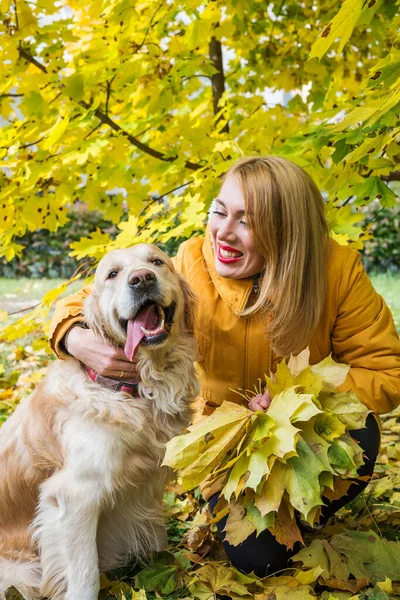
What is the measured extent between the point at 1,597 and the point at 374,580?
1331 mm

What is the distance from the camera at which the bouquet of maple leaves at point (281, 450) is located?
1982 mm

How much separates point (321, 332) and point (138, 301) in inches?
29.9

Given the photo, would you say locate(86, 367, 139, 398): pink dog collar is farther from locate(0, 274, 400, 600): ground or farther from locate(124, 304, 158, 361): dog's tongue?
locate(0, 274, 400, 600): ground

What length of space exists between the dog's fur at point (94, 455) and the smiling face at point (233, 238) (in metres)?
0.19

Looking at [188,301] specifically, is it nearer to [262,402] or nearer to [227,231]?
[227,231]

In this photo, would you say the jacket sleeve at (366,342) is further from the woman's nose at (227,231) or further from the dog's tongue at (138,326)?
the dog's tongue at (138,326)

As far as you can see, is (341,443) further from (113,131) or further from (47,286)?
(47,286)

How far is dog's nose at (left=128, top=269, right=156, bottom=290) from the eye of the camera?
89.7 inches

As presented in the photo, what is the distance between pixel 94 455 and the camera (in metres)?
2.25

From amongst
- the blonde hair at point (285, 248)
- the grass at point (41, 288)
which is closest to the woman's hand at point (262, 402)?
the blonde hair at point (285, 248)

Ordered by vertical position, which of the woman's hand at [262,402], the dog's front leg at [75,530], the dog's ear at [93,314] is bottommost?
the dog's front leg at [75,530]

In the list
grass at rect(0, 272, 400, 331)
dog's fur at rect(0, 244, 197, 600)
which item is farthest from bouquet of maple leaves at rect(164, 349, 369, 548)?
grass at rect(0, 272, 400, 331)

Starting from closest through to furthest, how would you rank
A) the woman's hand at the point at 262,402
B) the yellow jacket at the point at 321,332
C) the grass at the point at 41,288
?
the woman's hand at the point at 262,402
the yellow jacket at the point at 321,332
the grass at the point at 41,288

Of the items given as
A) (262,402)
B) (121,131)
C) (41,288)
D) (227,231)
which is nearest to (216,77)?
(121,131)
